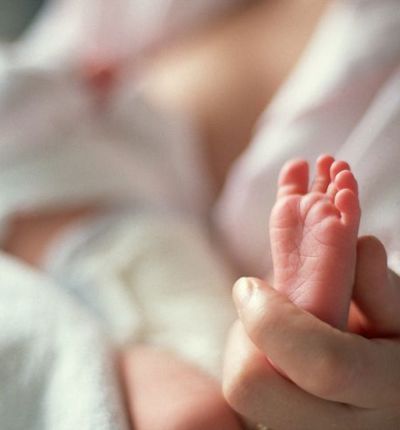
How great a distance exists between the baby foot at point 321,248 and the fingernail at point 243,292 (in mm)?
23

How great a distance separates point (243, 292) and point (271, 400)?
75 millimetres

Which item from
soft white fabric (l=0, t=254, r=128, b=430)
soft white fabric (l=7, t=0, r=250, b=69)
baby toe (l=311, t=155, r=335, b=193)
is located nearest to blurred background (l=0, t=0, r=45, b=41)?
soft white fabric (l=7, t=0, r=250, b=69)

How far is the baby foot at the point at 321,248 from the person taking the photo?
1.52 ft

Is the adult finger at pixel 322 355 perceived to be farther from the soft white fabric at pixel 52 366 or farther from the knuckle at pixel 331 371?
the soft white fabric at pixel 52 366

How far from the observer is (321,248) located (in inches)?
18.5

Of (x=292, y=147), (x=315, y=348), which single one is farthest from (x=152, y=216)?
(x=315, y=348)

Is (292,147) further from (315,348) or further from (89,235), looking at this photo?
(315,348)

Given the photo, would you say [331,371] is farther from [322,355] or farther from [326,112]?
[326,112]

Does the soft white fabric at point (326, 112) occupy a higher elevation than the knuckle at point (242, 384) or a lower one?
higher

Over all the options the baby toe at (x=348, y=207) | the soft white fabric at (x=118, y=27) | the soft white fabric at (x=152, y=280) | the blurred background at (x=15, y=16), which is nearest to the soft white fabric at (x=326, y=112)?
the soft white fabric at (x=152, y=280)

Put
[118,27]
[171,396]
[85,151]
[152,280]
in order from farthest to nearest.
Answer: [118,27] → [85,151] → [152,280] → [171,396]

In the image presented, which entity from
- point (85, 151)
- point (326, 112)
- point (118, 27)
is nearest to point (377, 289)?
point (326, 112)

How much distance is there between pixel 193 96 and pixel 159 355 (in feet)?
1.67

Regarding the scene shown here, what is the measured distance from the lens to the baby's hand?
0.44 meters
